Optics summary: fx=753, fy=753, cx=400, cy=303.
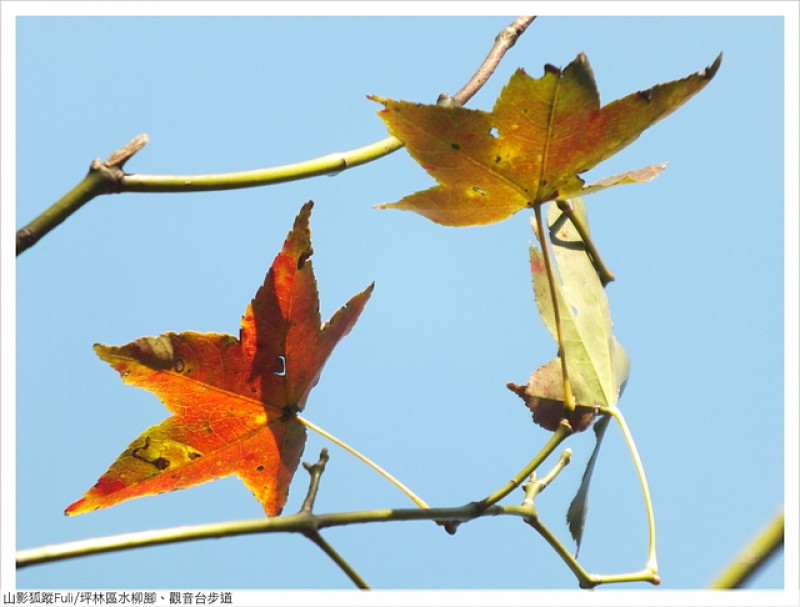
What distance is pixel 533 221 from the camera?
0.52 m

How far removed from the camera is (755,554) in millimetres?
191

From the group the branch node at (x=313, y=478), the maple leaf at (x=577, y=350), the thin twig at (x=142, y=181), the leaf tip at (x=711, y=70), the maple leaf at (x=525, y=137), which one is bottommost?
the branch node at (x=313, y=478)

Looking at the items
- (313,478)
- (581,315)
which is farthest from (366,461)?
(581,315)

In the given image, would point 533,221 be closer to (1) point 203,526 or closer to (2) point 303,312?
(2) point 303,312

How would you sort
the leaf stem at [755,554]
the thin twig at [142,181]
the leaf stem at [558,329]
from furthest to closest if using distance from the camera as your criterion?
the leaf stem at [558,329], the thin twig at [142,181], the leaf stem at [755,554]

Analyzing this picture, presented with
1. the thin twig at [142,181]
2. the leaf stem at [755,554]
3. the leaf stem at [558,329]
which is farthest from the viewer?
the leaf stem at [558,329]

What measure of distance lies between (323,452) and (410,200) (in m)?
0.16

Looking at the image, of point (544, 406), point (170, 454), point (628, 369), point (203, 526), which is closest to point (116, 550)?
point (203, 526)

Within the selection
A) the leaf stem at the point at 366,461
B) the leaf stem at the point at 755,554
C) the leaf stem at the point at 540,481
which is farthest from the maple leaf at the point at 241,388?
the leaf stem at the point at 755,554

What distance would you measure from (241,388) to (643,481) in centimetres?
26

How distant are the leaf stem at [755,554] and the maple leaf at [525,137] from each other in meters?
0.27

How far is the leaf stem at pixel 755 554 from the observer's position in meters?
0.19

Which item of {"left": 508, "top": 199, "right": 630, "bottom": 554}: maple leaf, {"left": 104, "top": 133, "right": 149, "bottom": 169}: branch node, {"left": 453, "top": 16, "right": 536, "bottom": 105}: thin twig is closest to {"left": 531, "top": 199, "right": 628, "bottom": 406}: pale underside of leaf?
{"left": 508, "top": 199, "right": 630, "bottom": 554}: maple leaf

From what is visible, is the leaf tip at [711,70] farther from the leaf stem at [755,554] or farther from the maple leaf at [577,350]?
the leaf stem at [755,554]
